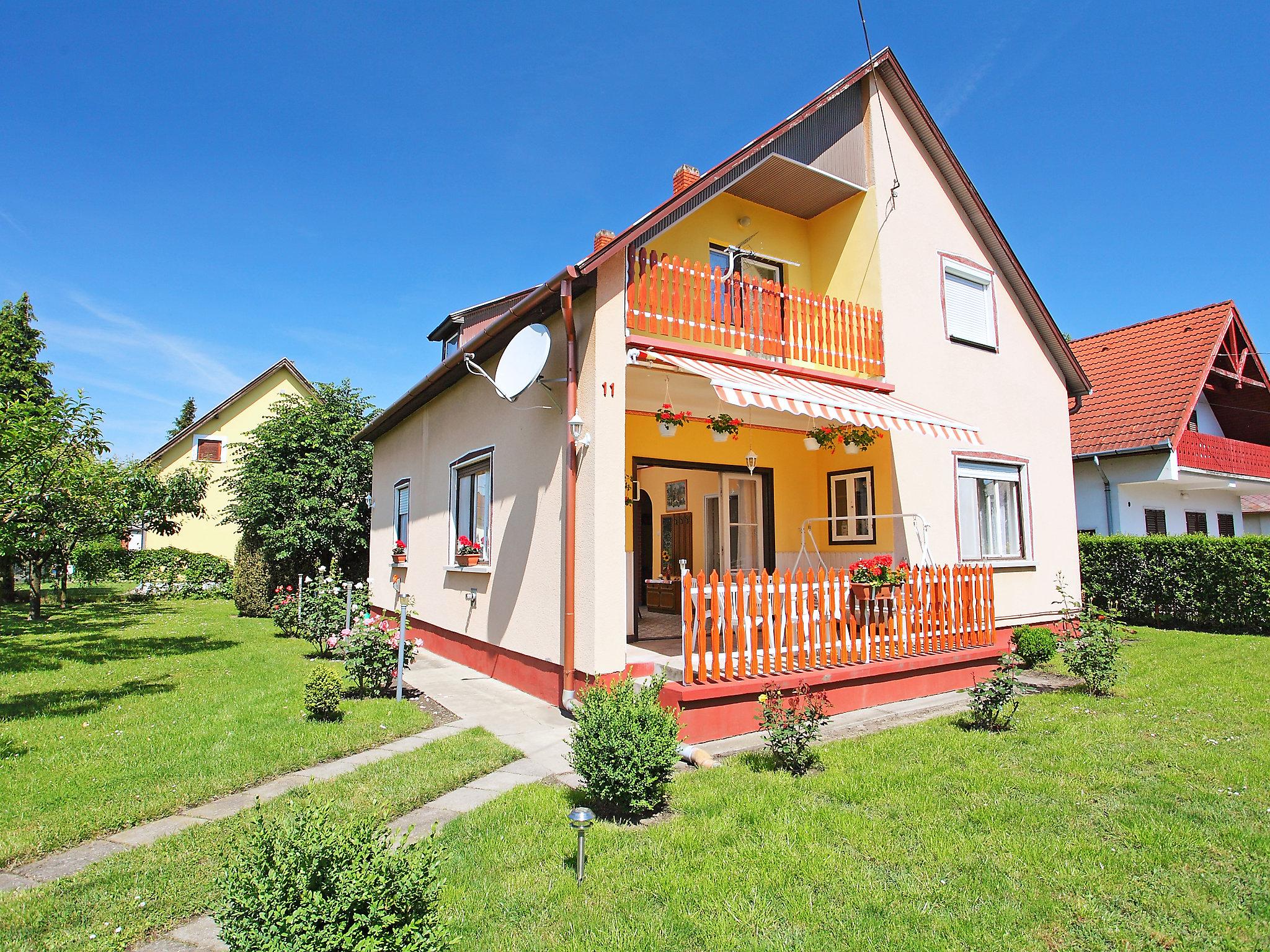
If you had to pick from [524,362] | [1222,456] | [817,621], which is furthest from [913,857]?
[1222,456]

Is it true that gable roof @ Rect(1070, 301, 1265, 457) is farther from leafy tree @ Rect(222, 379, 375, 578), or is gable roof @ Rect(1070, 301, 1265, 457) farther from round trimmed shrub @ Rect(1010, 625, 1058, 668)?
leafy tree @ Rect(222, 379, 375, 578)

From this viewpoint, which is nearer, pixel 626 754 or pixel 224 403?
pixel 626 754

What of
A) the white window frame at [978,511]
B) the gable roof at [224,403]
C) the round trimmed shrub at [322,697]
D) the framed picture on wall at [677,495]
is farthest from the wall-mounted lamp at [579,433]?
the gable roof at [224,403]

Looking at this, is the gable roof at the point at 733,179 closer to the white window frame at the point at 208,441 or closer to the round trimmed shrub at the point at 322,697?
the round trimmed shrub at the point at 322,697

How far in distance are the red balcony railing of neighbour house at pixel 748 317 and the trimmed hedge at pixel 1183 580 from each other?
31.1 feet

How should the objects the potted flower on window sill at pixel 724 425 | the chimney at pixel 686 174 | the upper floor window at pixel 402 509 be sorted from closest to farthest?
the potted flower on window sill at pixel 724 425 → the chimney at pixel 686 174 → the upper floor window at pixel 402 509

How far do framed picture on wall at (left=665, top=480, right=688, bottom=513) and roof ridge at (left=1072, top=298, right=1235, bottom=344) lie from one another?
62.1ft

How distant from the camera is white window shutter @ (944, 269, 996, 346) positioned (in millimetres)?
13492

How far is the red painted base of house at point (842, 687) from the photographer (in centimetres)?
774

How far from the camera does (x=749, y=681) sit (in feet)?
26.8

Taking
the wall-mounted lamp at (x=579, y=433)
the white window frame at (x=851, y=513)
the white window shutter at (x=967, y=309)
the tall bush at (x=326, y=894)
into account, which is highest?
the white window shutter at (x=967, y=309)

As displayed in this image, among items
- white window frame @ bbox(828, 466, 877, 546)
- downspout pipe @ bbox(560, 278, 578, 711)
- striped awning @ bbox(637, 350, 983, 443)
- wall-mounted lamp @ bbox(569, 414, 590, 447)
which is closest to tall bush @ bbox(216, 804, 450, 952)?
downspout pipe @ bbox(560, 278, 578, 711)

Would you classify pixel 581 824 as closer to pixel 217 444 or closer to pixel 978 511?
pixel 978 511

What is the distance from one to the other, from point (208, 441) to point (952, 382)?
111 ft
